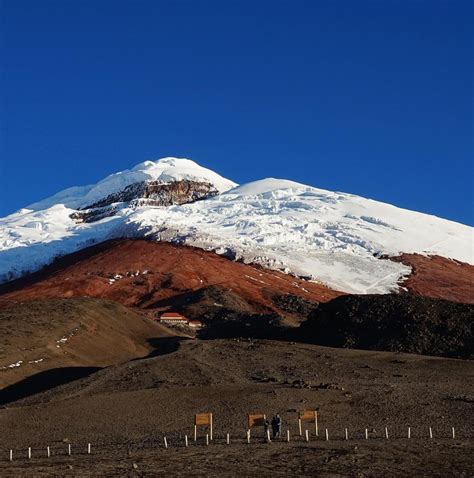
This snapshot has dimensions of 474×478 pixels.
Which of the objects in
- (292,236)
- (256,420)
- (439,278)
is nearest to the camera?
(256,420)

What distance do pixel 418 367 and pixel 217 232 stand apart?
11577 centimetres

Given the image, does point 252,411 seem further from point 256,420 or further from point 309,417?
point 256,420

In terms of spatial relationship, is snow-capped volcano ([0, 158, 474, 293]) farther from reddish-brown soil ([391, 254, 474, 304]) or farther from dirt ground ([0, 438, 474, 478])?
dirt ground ([0, 438, 474, 478])

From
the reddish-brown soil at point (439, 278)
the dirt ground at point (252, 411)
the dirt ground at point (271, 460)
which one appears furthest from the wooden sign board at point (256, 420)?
the reddish-brown soil at point (439, 278)

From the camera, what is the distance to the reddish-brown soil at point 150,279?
113 metres

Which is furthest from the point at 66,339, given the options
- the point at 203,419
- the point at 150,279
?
the point at 150,279

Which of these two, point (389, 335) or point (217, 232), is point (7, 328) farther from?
point (217, 232)

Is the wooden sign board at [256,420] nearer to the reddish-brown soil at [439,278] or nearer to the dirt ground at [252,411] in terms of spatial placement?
the dirt ground at [252,411]

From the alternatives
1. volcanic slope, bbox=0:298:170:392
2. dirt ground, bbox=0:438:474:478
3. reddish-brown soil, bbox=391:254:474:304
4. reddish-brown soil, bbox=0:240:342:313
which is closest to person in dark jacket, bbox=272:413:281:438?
dirt ground, bbox=0:438:474:478

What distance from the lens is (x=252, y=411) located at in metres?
35.3

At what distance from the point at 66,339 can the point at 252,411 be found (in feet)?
94.6

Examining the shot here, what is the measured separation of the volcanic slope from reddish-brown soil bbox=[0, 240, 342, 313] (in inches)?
1326

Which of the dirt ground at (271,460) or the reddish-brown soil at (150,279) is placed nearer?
the dirt ground at (271,460)

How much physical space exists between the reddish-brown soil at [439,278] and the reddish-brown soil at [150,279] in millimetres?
17876
